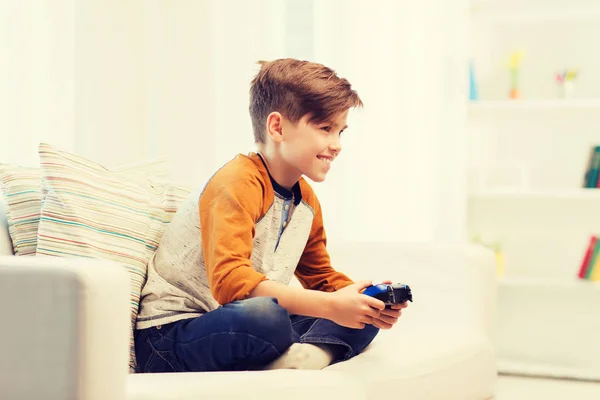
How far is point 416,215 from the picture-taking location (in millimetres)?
3109

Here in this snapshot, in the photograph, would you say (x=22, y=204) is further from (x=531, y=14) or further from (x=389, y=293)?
(x=531, y=14)

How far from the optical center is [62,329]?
0.90 meters

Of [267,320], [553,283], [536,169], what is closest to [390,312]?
[267,320]

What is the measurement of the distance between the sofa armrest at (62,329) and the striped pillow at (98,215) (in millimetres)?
450

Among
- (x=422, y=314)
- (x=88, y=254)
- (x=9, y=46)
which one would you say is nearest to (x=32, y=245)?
(x=88, y=254)

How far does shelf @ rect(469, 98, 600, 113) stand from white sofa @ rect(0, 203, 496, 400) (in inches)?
64.6

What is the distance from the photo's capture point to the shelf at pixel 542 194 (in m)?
2.93

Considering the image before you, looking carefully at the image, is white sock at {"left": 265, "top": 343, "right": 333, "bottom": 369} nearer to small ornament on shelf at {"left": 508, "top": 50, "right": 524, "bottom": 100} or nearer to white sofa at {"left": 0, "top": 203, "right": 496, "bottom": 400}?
white sofa at {"left": 0, "top": 203, "right": 496, "bottom": 400}

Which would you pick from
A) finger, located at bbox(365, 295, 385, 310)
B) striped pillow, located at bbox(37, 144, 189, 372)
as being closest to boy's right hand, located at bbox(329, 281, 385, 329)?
finger, located at bbox(365, 295, 385, 310)

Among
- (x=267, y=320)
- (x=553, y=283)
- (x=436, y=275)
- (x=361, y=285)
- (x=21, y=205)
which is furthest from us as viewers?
(x=553, y=283)

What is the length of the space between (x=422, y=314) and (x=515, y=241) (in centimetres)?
161

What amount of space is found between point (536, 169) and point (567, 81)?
372 mm

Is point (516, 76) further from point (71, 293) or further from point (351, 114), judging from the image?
point (71, 293)

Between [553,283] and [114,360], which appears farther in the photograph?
[553,283]
